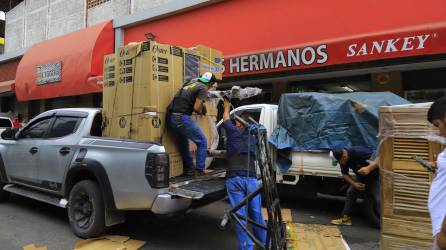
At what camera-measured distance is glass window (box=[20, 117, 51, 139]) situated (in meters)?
6.23

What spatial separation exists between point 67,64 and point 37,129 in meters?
9.00

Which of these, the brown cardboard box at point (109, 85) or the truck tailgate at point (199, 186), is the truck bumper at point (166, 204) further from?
the brown cardboard box at point (109, 85)

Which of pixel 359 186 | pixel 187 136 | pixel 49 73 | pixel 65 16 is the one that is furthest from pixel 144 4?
pixel 359 186

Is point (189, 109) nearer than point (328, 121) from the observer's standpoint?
Yes

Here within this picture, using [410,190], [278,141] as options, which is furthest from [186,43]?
[410,190]

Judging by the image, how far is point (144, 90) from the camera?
17.2ft

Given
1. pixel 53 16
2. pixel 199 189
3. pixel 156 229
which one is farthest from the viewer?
pixel 53 16

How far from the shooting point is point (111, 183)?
4797mm

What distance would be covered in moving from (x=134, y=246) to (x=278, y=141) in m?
3.03

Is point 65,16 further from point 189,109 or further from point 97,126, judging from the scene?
point 189,109

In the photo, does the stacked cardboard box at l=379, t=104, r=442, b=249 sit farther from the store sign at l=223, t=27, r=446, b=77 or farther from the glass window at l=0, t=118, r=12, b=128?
the glass window at l=0, t=118, r=12, b=128

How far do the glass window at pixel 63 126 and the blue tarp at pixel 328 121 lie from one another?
127 inches

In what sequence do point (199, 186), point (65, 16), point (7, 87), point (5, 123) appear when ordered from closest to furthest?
point (199, 186)
point (5, 123)
point (65, 16)
point (7, 87)

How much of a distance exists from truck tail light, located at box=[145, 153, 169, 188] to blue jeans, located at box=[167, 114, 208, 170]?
777 mm
